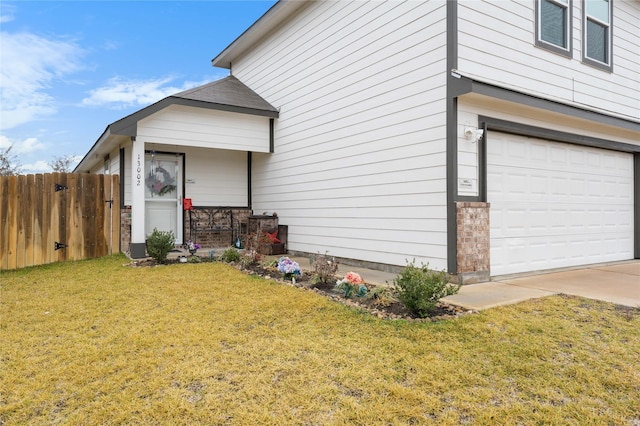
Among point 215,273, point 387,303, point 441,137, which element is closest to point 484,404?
point 387,303

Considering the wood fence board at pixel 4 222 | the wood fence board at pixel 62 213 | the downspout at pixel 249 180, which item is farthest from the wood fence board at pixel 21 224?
the downspout at pixel 249 180

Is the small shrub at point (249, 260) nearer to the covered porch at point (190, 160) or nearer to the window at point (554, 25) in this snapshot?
the covered porch at point (190, 160)

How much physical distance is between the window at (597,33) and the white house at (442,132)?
0.13ft

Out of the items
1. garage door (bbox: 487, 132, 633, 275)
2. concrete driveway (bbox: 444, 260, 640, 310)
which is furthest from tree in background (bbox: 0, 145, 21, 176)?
concrete driveway (bbox: 444, 260, 640, 310)

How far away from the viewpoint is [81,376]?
8.54 ft

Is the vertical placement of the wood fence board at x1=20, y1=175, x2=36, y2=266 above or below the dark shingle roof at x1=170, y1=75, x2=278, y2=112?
below

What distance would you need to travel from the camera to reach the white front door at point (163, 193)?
975 centimetres

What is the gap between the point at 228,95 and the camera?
383 inches

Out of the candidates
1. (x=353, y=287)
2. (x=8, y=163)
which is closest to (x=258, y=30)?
(x=353, y=287)

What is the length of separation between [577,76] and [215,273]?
7.54 m

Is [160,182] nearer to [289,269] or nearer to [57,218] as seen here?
[57,218]

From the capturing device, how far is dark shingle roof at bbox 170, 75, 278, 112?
29.5ft

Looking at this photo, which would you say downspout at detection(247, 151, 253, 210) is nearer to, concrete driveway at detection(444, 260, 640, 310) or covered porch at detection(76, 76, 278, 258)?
covered porch at detection(76, 76, 278, 258)

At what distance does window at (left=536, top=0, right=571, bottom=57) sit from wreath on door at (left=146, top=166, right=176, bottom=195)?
28.4 ft
